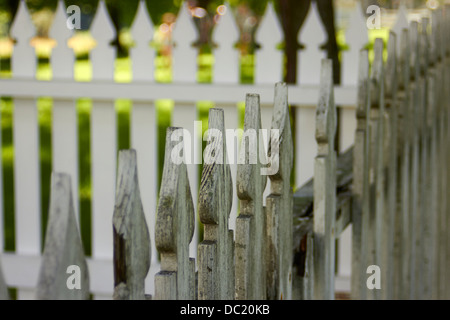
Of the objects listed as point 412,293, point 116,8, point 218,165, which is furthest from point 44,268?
point 116,8

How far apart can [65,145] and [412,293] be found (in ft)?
7.05

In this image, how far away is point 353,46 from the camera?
3.66 meters

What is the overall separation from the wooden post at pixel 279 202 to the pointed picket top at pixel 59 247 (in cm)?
67

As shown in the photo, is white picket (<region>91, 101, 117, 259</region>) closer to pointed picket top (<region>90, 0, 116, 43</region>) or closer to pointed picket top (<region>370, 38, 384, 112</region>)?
pointed picket top (<region>90, 0, 116, 43</region>)

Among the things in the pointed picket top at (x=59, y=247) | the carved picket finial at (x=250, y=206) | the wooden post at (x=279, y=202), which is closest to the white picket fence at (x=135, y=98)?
the wooden post at (x=279, y=202)

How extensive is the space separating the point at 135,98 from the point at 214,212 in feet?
8.60

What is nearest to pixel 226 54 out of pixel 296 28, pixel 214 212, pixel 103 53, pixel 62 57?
pixel 103 53

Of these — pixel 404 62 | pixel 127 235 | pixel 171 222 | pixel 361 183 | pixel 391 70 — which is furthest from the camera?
pixel 404 62

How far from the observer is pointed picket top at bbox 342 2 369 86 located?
3645mm

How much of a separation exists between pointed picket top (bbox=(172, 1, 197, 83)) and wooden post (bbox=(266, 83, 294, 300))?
2.27m

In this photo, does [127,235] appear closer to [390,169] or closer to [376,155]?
[376,155]

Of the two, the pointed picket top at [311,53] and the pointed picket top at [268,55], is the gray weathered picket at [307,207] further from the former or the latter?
the pointed picket top at [268,55]

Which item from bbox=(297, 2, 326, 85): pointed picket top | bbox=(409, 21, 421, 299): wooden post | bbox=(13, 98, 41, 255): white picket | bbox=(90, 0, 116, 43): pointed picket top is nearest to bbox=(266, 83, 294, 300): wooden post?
bbox=(409, 21, 421, 299): wooden post

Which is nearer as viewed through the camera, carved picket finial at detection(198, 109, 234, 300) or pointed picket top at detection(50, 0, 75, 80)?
carved picket finial at detection(198, 109, 234, 300)
